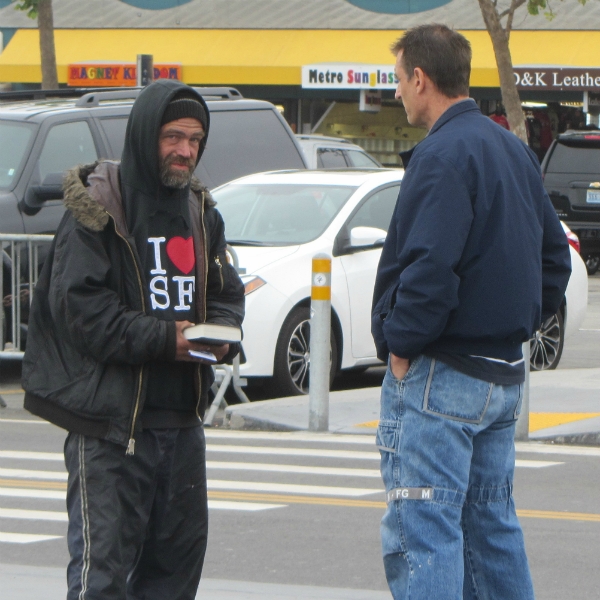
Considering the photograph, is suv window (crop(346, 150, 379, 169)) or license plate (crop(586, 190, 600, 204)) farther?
license plate (crop(586, 190, 600, 204))

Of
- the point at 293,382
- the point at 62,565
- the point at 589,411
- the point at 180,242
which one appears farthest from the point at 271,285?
the point at 180,242

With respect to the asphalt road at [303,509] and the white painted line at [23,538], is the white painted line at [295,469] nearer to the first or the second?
the asphalt road at [303,509]

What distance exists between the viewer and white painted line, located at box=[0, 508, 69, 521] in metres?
6.85

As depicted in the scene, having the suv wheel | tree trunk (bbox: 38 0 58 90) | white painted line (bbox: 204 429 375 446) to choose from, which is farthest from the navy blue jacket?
tree trunk (bbox: 38 0 58 90)

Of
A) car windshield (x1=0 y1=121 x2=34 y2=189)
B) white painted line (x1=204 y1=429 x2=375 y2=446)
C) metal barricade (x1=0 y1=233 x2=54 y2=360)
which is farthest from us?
car windshield (x1=0 y1=121 x2=34 y2=189)

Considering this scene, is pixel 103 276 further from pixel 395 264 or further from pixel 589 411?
pixel 589 411

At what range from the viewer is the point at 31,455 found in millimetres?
8562

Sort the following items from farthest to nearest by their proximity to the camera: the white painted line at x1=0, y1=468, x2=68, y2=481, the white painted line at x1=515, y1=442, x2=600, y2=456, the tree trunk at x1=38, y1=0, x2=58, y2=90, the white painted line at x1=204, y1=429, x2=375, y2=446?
the tree trunk at x1=38, y1=0, x2=58, y2=90 < the white painted line at x1=204, y1=429, x2=375, y2=446 < the white painted line at x1=515, y1=442, x2=600, y2=456 < the white painted line at x1=0, y1=468, x2=68, y2=481

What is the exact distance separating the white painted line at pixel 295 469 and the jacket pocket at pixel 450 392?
12.9 ft

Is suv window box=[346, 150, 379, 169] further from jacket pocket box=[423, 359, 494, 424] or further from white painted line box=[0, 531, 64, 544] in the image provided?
jacket pocket box=[423, 359, 494, 424]

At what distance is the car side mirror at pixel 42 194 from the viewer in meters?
11.0

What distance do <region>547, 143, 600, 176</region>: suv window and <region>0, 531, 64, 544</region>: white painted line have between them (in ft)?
55.0

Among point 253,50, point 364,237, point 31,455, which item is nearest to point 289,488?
point 31,455

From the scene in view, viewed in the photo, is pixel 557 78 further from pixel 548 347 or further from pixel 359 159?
pixel 548 347
